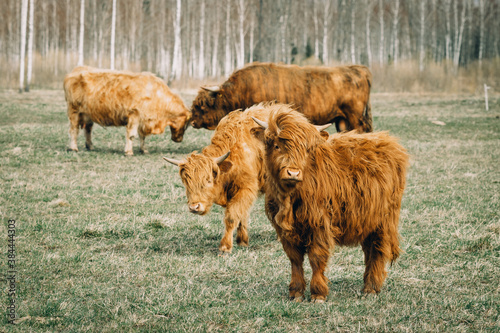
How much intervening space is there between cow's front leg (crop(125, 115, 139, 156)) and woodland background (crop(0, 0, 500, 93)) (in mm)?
20092

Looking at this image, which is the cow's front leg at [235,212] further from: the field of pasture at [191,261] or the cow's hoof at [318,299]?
the cow's hoof at [318,299]

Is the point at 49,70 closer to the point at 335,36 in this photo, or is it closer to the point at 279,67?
the point at 279,67

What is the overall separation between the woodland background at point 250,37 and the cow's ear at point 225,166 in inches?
1069

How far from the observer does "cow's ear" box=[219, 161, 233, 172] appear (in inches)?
239

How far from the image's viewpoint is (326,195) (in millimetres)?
4469

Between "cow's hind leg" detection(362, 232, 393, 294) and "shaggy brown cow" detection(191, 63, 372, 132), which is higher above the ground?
"shaggy brown cow" detection(191, 63, 372, 132)

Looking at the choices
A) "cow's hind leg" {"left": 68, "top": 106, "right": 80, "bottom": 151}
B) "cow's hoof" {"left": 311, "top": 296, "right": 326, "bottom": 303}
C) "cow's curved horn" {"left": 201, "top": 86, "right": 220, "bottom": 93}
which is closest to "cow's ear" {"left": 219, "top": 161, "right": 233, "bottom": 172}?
"cow's hoof" {"left": 311, "top": 296, "right": 326, "bottom": 303}

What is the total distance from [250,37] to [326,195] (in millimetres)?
45241

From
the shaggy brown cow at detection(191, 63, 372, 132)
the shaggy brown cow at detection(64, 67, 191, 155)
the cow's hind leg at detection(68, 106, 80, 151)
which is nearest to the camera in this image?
the shaggy brown cow at detection(191, 63, 372, 132)

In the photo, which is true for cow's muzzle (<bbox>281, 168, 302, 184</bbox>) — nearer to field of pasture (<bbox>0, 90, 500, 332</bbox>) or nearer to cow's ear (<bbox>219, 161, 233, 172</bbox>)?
field of pasture (<bbox>0, 90, 500, 332</bbox>)

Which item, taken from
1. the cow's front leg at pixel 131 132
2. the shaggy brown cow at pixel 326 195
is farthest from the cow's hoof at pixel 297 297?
the cow's front leg at pixel 131 132

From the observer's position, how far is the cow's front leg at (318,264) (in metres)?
4.42

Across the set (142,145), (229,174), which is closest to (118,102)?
(142,145)

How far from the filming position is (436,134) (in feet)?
53.0
